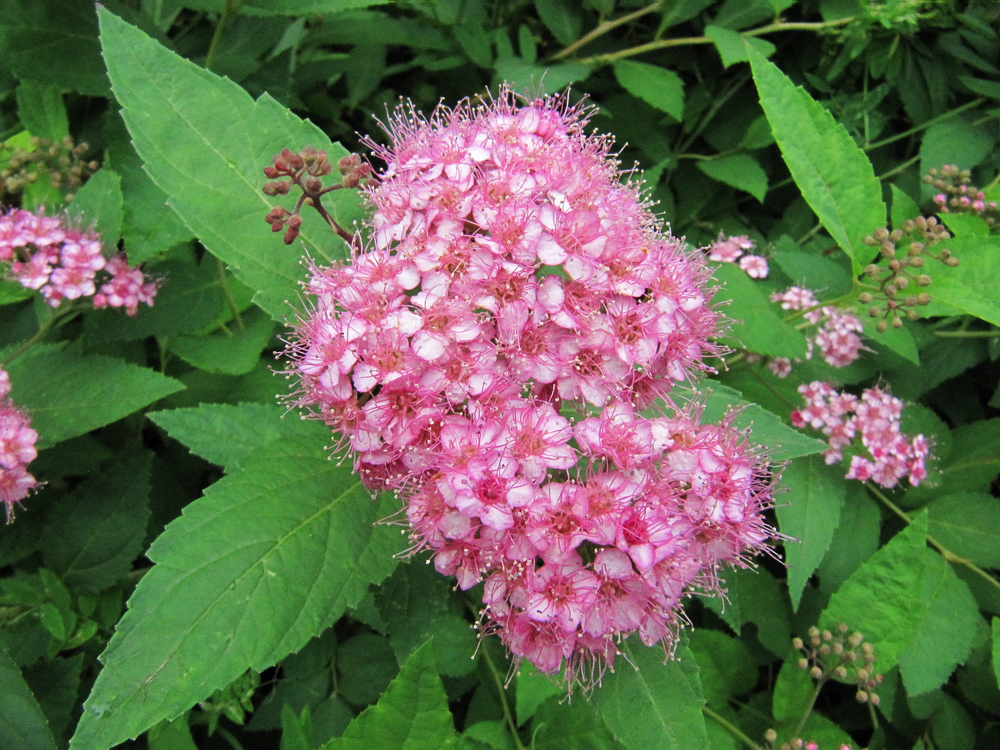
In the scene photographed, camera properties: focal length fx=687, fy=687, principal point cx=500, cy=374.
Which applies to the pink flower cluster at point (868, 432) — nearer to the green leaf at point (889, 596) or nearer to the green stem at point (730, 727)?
the green leaf at point (889, 596)

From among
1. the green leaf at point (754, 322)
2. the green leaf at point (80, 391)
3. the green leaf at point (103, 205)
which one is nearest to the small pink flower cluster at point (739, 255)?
the green leaf at point (754, 322)

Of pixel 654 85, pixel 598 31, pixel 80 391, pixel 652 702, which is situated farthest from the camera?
pixel 598 31

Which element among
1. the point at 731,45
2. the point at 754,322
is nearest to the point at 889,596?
the point at 754,322

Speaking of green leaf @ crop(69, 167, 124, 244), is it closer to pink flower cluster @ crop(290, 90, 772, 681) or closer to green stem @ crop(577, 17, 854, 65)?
pink flower cluster @ crop(290, 90, 772, 681)

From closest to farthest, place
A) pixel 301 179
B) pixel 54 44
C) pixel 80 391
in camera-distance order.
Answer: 1. pixel 301 179
2. pixel 80 391
3. pixel 54 44

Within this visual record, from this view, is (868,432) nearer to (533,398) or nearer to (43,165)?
(533,398)

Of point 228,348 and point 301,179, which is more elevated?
point 301,179

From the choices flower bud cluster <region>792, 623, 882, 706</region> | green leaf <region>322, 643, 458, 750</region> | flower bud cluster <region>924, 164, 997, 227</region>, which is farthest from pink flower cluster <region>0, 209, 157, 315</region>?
flower bud cluster <region>924, 164, 997, 227</region>
